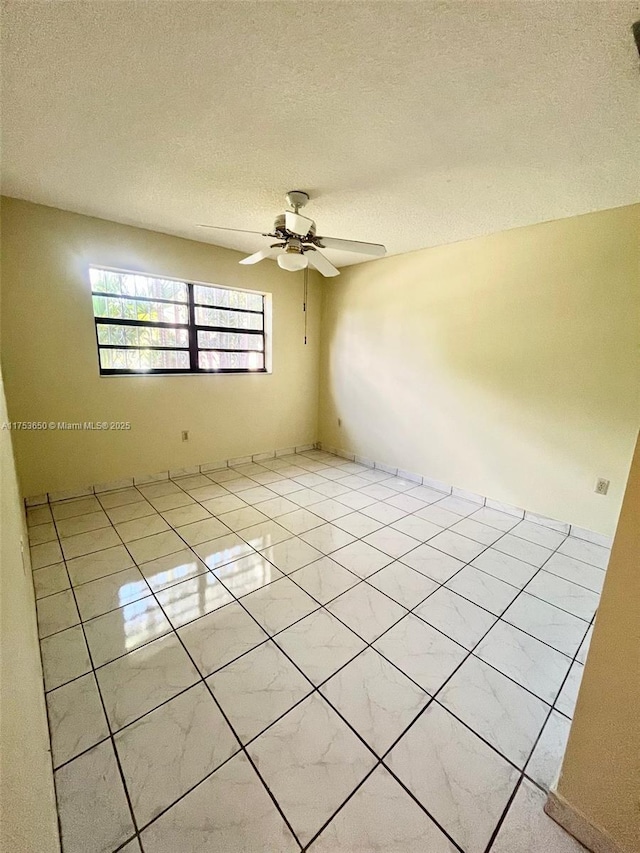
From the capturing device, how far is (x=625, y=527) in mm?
882

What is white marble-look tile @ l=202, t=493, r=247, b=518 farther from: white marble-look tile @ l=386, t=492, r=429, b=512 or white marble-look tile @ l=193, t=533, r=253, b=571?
white marble-look tile @ l=386, t=492, r=429, b=512

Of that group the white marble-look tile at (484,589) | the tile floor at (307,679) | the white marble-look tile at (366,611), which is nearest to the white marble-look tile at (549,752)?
the tile floor at (307,679)

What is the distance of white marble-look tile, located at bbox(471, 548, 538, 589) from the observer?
7.25 feet

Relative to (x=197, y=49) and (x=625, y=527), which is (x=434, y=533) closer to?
(x=625, y=527)

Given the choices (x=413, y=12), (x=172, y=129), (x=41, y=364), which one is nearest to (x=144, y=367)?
(x=41, y=364)

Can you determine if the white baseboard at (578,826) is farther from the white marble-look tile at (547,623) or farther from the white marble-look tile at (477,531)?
the white marble-look tile at (477,531)

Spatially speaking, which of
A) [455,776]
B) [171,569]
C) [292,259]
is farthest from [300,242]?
[455,776]

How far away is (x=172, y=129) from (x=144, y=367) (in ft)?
7.31

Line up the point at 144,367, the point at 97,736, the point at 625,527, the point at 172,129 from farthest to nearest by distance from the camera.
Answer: the point at 144,367, the point at 172,129, the point at 97,736, the point at 625,527

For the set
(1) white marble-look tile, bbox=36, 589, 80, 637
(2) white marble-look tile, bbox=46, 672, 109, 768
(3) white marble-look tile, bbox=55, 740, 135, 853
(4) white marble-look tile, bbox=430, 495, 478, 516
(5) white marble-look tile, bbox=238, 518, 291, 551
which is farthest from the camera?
(4) white marble-look tile, bbox=430, 495, 478, 516

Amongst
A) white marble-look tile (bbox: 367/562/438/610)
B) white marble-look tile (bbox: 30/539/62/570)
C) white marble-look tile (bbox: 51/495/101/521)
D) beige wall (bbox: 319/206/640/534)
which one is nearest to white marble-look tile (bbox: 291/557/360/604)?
white marble-look tile (bbox: 367/562/438/610)

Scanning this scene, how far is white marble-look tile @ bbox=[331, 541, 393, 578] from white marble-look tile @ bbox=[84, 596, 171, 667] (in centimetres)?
113

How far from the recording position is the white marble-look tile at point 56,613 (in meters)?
1.71

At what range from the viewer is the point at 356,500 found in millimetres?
3334
